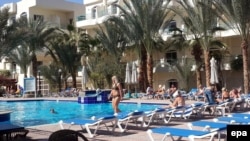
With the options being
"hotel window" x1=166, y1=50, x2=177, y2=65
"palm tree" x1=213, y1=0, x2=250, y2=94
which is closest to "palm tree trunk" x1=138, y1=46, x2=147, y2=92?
"hotel window" x1=166, y1=50, x2=177, y2=65

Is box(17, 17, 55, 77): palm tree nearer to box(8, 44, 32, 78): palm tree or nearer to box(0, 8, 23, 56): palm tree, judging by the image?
box(8, 44, 32, 78): palm tree

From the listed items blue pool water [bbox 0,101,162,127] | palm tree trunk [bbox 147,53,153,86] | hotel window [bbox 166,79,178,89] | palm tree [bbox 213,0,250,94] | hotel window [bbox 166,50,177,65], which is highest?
palm tree [bbox 213,0,250,94]

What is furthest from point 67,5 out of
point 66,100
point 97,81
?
point 66,100

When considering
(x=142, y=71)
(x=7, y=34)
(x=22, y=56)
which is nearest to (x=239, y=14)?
(x=142, y=71)

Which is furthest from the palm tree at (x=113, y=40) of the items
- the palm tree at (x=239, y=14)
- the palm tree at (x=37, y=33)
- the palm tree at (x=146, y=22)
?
the palm tree at (x=239, y=14)

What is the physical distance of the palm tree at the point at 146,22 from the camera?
25438 mm

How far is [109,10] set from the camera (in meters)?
35.2

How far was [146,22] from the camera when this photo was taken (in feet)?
83.6

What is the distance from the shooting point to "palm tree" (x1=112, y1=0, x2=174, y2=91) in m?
25.4

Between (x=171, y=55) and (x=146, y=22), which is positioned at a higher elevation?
(x=146, y=22)

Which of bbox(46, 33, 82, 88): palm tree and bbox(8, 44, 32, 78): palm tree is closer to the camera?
bbox(46, 33, 82, 88): palm tree

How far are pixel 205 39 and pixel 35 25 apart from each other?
16446 mm

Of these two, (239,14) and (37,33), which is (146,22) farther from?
(37,33)

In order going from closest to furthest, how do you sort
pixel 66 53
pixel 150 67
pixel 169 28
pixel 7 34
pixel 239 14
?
pixel 239 14 < pixel 7 34 < pixel 150 67 < pixel 169 28 < pixel 66 53
